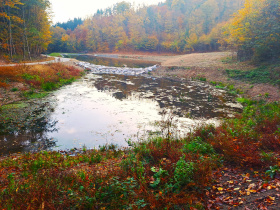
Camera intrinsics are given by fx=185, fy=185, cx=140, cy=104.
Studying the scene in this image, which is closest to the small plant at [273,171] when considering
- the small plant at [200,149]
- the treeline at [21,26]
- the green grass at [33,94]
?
the small plant at [200,149]

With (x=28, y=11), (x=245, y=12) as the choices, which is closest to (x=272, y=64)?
(x=245, y=12)

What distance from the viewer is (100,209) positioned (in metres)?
3.66

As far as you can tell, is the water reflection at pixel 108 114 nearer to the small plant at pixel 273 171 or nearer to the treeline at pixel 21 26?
the small plant at pixel 273 171

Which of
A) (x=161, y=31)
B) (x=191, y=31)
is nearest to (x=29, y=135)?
(x=191, y=31)

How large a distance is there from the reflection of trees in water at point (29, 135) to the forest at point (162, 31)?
18.6 m

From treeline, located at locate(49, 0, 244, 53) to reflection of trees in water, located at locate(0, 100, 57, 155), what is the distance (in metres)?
62.4

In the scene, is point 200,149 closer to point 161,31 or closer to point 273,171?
point 273,171

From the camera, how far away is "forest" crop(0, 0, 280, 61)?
72.9 ft

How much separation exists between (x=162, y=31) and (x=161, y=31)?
0.50m

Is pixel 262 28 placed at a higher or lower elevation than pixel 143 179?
higher

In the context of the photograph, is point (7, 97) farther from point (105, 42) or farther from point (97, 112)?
point (105, 42)

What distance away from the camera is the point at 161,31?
307 feet

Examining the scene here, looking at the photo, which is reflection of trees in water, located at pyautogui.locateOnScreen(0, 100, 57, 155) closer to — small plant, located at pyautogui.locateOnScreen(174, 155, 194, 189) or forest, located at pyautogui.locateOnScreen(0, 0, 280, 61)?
small plant, located at pyautogui.locateOnScreen(174, 155, 194, 189)

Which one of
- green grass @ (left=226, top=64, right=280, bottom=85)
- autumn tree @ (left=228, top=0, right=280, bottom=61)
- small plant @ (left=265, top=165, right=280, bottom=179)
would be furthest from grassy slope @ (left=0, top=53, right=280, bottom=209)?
autumn tree @ (left=228, top=0, right=280, bottom=61)
